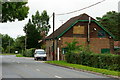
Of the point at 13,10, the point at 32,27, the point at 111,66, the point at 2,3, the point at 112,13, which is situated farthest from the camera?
the point at 32,27

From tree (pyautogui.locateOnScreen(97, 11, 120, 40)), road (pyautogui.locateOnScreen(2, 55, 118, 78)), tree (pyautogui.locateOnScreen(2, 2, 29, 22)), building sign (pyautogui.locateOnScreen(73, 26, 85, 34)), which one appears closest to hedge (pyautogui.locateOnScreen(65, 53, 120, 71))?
road (pyautogui.locateOnScreen(2, 55, 118, 78))

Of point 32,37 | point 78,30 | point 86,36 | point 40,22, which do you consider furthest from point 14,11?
point 40,22

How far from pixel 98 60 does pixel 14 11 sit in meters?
12.2

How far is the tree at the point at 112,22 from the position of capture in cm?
7594

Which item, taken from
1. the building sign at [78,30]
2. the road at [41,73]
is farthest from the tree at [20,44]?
the road at [41,73]

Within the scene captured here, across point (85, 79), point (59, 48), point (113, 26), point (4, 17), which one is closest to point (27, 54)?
point (113, 26)

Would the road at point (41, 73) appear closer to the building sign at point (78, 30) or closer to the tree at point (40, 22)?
the building sign at point (78, 30)

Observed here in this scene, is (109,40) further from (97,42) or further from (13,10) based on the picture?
(13,10)

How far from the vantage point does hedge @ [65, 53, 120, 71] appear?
24220 mm

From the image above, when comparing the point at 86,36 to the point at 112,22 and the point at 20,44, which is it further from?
the point at 20,44

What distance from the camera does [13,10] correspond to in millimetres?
34625

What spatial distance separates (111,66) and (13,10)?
47.8 feet

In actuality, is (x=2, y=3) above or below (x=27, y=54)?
above

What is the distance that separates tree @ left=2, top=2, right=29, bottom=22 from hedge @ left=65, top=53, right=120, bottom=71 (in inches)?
300
